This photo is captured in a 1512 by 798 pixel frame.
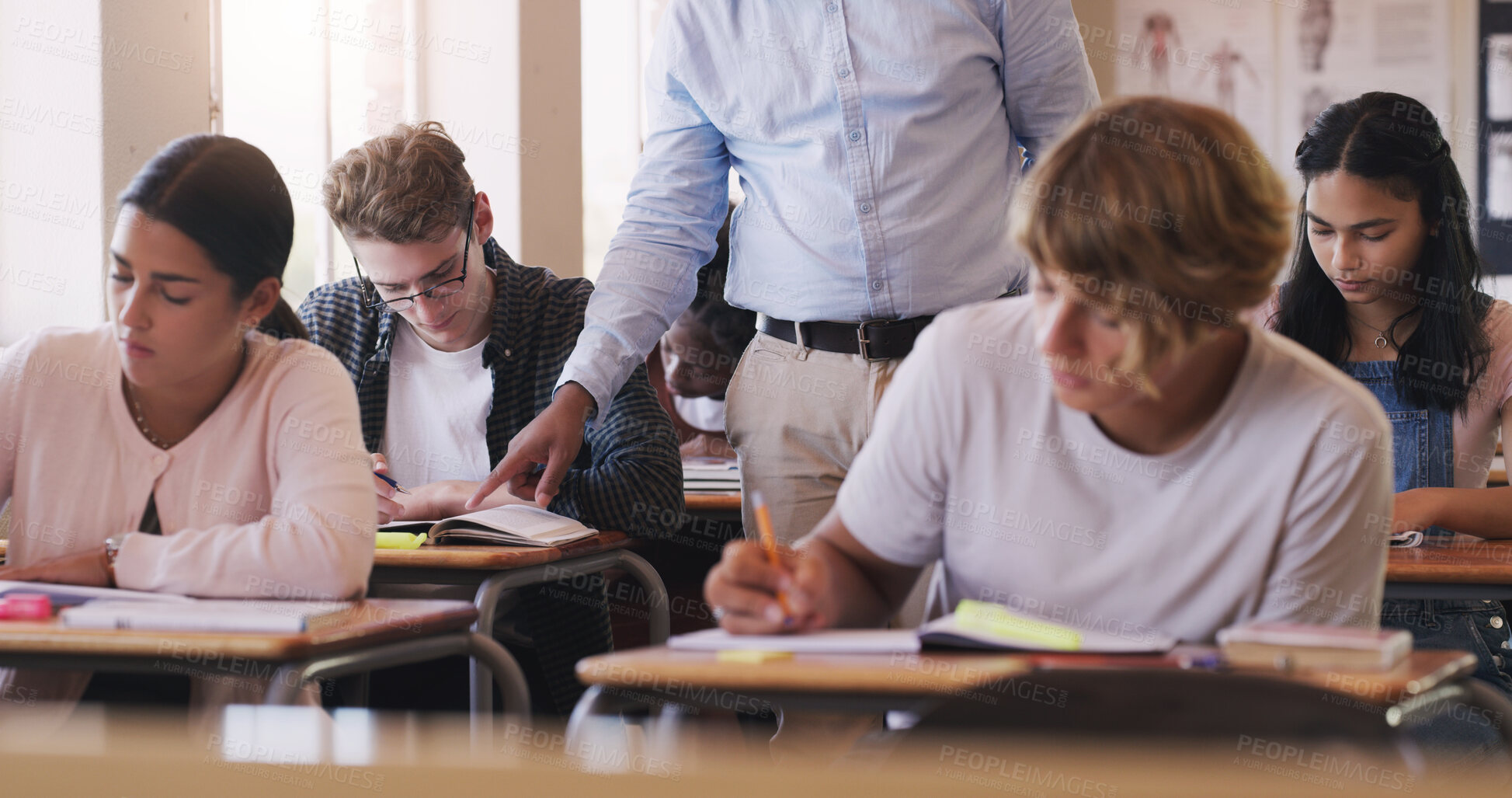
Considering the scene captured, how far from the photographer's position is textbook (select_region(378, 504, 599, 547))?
2.13 meters

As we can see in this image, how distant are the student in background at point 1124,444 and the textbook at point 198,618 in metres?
0.43

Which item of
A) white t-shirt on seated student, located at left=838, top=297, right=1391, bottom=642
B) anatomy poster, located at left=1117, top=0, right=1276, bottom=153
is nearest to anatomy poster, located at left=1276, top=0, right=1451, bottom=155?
anatomy poster, located at left=1117, top=0, right=1276, bottom=153

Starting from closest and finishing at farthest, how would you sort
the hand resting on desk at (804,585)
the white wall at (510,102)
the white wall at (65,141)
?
the hand resting on desk at (804,585), the white wall at (65,141), the white wall at (510,102)

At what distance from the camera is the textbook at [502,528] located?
6.99 feet

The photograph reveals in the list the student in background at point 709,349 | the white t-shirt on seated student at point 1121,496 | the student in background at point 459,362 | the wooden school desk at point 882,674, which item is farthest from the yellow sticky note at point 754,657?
the student in background at point 709,349

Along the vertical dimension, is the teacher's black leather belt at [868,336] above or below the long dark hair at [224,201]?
below

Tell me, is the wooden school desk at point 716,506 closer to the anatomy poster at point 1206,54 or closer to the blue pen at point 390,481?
the blue pen at point 390,481

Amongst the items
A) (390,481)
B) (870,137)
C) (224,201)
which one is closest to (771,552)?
(224,201)

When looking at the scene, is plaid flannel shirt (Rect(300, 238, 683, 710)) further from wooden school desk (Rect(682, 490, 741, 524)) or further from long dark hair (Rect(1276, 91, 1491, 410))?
long dark hair (Rect(1276, 91, 1491, 410))

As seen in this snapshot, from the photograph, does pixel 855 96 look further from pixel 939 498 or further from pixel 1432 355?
pixel 1432 355

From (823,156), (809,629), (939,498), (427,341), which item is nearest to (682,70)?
(823,156)

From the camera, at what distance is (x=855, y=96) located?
2102 mm

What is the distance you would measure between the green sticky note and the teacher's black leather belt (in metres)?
0.88

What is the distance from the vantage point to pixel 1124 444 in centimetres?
134
